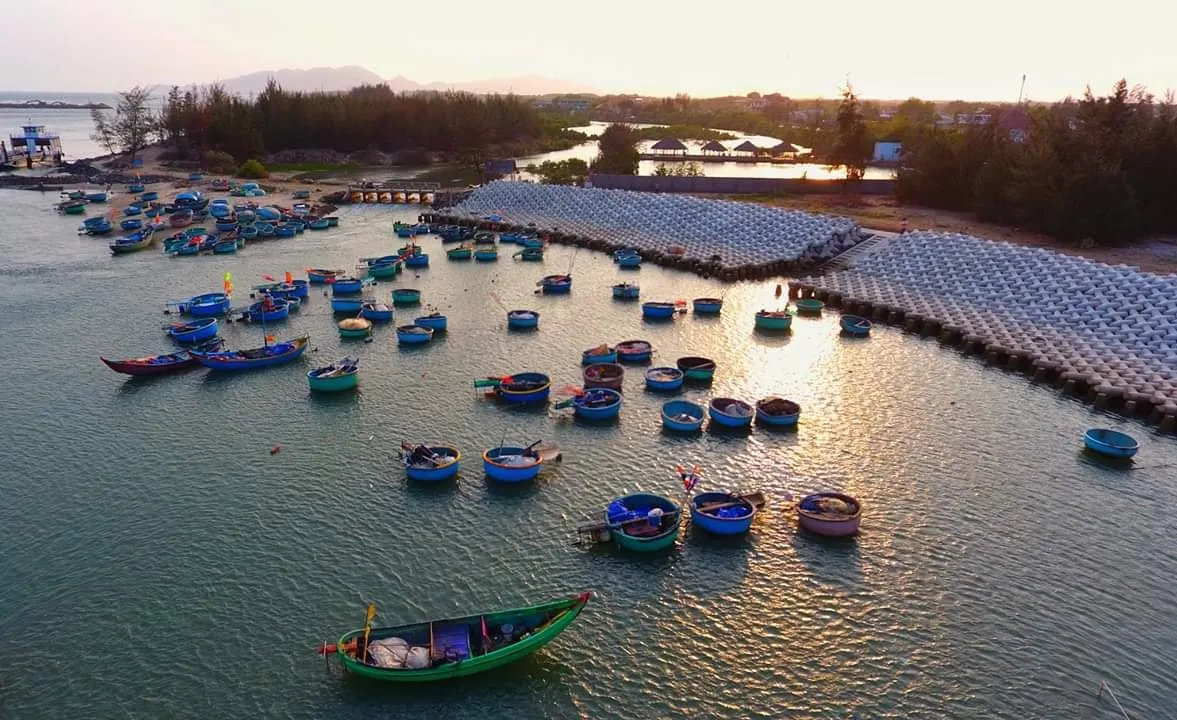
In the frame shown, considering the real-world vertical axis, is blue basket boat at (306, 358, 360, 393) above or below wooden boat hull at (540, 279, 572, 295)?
below

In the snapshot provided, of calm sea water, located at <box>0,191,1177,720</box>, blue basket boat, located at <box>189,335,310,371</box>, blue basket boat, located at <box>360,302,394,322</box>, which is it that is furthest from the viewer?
blue basket boat, located at <box>360,302,394,322</box>

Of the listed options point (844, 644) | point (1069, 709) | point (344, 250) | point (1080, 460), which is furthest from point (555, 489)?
point (344, 250)

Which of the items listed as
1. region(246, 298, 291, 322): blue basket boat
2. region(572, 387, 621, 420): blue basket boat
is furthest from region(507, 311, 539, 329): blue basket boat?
region(246, 298, 291, 322): blue basket boat

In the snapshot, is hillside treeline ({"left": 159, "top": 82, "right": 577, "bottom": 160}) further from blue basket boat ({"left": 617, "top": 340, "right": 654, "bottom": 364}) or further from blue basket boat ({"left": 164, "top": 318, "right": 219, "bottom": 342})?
blue basket boat ({"left": 617, "top": 340, "right": 654, "bottom": 364})

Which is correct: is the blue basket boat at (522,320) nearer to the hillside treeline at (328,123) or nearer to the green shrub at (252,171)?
the green shrub at (252,171)

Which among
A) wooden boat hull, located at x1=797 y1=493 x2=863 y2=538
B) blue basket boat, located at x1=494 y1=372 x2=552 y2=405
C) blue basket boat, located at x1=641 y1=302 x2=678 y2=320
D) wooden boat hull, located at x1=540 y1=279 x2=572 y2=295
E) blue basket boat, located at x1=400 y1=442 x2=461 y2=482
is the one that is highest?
wooden boat hull, located at x1=540 y1=279 x2=572 y2=295

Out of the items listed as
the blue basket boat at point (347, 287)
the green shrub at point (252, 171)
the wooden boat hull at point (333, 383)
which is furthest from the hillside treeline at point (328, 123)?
the wooden boat hull at point (333, 383)
